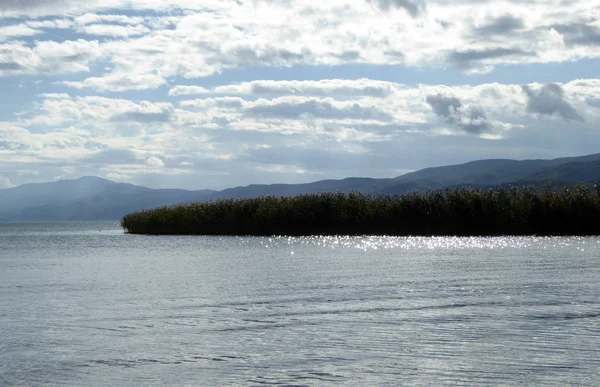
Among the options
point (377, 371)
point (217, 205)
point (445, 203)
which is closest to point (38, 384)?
point (377, 371)

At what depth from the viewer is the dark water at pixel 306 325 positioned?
19047 millimetres

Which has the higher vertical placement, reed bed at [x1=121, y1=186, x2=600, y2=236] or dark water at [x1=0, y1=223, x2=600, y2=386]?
reed bed at [x1=121, y1=186, x2=600, y2=236]

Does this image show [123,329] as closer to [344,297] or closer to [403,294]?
[344,297]

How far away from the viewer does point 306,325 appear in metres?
26.1

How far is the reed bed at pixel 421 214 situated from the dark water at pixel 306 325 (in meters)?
40.1

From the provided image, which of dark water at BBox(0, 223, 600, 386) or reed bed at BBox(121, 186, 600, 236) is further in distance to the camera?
reed bed at BBox(121, 186, 600, 236)

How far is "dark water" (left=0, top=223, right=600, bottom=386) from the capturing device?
1905 cm

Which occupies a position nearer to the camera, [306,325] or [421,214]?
[306,325]

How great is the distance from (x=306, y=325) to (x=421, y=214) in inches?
2711

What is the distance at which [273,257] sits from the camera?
62469 mm

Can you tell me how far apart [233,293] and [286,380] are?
18.5 metres

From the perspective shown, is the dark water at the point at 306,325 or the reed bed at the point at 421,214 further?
→ the reed bed at the point at 421,214

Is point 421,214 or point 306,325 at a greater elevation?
point 421,214

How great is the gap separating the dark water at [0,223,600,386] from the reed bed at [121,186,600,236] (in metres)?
40.1
